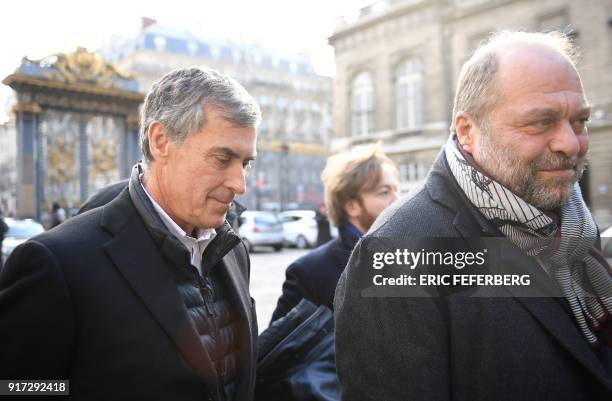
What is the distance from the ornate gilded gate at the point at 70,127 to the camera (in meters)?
17.9

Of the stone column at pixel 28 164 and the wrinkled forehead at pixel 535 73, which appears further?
the stone column at pixel 28 164

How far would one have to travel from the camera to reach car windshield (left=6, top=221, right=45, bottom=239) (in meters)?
13.2

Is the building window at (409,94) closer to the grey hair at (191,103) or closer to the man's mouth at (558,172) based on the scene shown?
the grey hair at (191,103)

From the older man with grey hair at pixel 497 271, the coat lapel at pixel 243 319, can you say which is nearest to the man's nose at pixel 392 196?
the coat lapel at pixel 243 319

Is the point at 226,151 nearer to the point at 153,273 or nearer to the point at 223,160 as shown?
the point at 223,160

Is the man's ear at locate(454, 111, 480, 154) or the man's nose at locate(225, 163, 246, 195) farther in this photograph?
the man's nose at locate(225, 163, 246, 195)

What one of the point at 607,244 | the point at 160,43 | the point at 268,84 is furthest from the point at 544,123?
the point at 268,84

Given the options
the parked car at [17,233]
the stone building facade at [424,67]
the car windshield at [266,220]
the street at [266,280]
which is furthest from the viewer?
the car windshield at [266,220]

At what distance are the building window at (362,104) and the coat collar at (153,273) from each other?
25041 mm

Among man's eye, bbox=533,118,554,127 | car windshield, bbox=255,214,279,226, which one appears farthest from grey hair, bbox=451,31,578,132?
car windshield, bbox=255,214,279,226

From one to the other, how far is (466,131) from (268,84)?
168 feet

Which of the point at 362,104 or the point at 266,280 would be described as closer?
the point at 266,280

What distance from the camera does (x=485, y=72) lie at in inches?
62.8

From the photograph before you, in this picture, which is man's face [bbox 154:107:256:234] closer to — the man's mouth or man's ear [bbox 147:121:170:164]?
man's ear [bbox 147:121:170:164]
